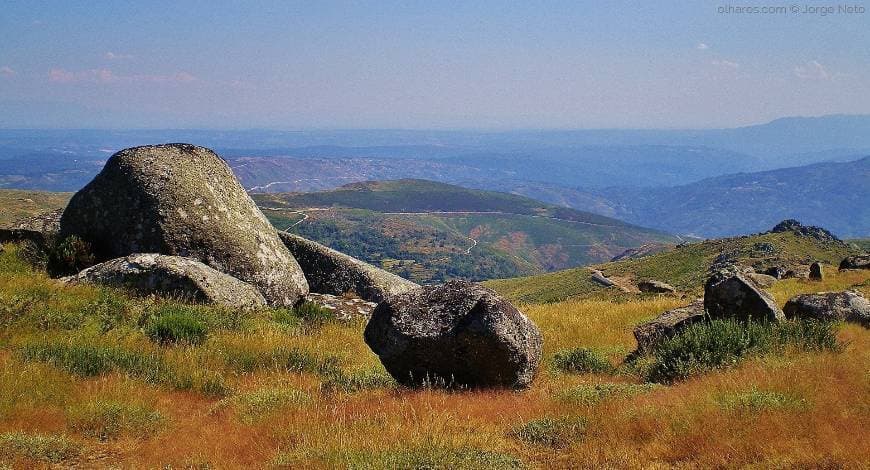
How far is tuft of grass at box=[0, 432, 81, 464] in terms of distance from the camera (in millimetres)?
6646

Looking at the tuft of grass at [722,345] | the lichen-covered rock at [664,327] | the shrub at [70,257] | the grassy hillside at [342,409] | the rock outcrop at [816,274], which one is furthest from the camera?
the rock outcrop at [816,274]

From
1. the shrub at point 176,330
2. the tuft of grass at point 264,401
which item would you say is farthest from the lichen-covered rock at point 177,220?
the tuft of grass at point 264,401

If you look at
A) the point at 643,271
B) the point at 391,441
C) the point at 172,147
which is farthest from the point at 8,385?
the point at 643,271

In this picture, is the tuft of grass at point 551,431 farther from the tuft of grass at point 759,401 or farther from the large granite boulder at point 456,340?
the tuft of grass at point 759,401

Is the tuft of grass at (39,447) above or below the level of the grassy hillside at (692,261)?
above

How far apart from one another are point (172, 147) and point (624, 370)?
51.1 ft

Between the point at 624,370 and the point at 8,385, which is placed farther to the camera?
the point at 624,370

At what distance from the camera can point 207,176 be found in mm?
18609

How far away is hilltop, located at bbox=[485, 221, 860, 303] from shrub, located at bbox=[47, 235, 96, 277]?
90.0m

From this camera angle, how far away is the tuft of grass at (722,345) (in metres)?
10.9

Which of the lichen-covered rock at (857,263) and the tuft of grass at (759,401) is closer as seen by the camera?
the tuft of grass at (759,401)

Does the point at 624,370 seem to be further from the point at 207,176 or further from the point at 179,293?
the point at 207,176

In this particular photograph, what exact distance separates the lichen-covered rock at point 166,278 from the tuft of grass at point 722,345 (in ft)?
33.9

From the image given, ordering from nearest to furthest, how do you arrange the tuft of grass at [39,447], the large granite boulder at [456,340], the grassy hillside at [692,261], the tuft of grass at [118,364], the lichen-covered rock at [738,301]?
1. the tuft of grass at [39,447]
2. the tuft of grass at [118,364]
3. the large granite boulder at [456,340]
4. the lichen-covered rock at [738,301]
5. the grassy hillside at [692,261]
